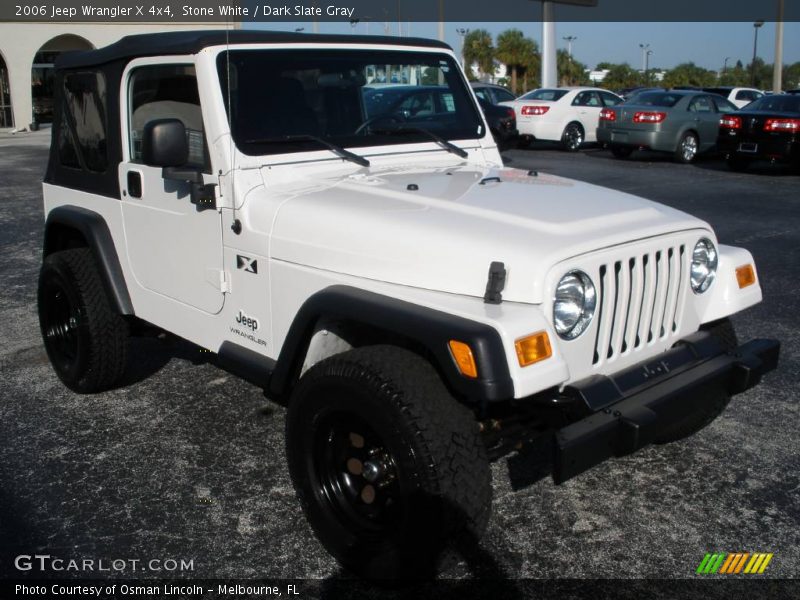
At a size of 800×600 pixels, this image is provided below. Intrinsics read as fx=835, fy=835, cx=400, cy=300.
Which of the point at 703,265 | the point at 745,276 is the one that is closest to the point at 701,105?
the point at 745,276

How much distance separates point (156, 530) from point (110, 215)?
1.77m

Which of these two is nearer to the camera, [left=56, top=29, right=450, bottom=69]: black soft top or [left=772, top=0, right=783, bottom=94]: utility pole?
[left=56, top=29, right=450, bottom=69]: black soft top

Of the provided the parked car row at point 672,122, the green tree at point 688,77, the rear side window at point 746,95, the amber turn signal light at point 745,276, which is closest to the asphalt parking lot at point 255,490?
the amber turn signal light at point 745,276

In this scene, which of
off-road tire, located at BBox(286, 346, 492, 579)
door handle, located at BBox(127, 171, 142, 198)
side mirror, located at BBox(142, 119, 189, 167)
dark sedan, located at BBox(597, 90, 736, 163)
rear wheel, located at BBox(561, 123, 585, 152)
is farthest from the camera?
rear wheel, located at BBox(561, 123, 585, 152)

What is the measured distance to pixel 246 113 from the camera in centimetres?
360

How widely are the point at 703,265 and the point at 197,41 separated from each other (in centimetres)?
232

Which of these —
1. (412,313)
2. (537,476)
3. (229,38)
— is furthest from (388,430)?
(229,38)

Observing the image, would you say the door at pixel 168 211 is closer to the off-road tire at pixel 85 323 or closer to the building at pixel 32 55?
the off-road tire at pixel 85 323

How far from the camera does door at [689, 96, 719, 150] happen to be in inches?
675

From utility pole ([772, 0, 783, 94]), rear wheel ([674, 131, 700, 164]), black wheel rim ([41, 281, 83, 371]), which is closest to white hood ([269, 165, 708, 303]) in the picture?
black wheel rim ([41, 281, 83, 371])

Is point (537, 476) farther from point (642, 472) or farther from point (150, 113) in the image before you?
point (150, 113)

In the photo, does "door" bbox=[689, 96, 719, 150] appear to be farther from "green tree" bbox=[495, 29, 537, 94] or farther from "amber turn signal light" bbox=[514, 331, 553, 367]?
"green tree" bbox=[495, 29, 537, 94]

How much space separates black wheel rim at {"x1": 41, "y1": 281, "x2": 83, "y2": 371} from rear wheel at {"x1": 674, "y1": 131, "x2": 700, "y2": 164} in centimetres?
1451

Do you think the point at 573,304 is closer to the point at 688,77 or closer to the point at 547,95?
the point at 547,95
